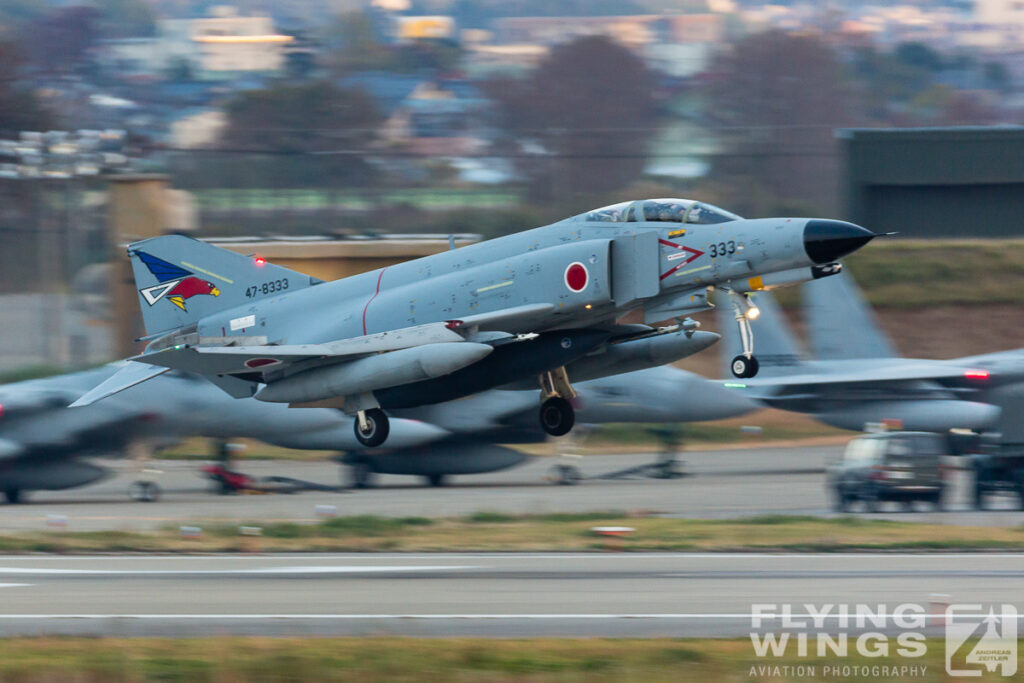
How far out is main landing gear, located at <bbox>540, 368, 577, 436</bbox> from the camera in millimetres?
21844

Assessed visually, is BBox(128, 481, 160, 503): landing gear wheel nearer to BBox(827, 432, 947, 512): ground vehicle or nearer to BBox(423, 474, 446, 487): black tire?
BBox(423, 474, 446, 487): black tire

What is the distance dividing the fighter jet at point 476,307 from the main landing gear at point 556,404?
3cm

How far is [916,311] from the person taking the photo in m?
40.0

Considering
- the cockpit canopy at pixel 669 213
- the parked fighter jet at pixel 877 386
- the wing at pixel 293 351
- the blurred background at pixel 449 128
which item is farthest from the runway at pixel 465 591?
the blurred background at pixel 449 128

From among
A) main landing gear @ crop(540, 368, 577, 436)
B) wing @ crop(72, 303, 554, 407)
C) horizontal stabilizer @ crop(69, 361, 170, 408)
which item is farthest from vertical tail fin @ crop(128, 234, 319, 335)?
main landing gear @ crop(540, 368, 577, 436)

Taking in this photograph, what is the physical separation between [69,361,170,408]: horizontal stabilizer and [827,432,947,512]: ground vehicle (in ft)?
40.9

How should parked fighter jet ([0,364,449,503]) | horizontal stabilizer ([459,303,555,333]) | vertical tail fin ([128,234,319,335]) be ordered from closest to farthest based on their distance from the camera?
horizontal stabilizer ([459,303,555,333]) < vertical tail fin ([128,234,319,335]) < parked fighter jet ([0,364,449,503])

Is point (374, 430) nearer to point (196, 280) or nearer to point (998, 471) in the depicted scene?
point (196, 280)

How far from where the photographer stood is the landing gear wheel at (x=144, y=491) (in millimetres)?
26531

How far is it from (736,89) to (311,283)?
202 feet

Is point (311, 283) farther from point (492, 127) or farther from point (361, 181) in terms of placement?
point (492, 127)

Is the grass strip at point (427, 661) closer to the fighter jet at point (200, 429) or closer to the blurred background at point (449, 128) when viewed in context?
the fighter jet at point (200, 429)

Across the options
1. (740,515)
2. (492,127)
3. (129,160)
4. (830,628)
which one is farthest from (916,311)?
(492,127)

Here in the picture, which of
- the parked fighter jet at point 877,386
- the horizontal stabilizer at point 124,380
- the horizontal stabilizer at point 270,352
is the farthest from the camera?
the parked fighter jet at point 877,386
